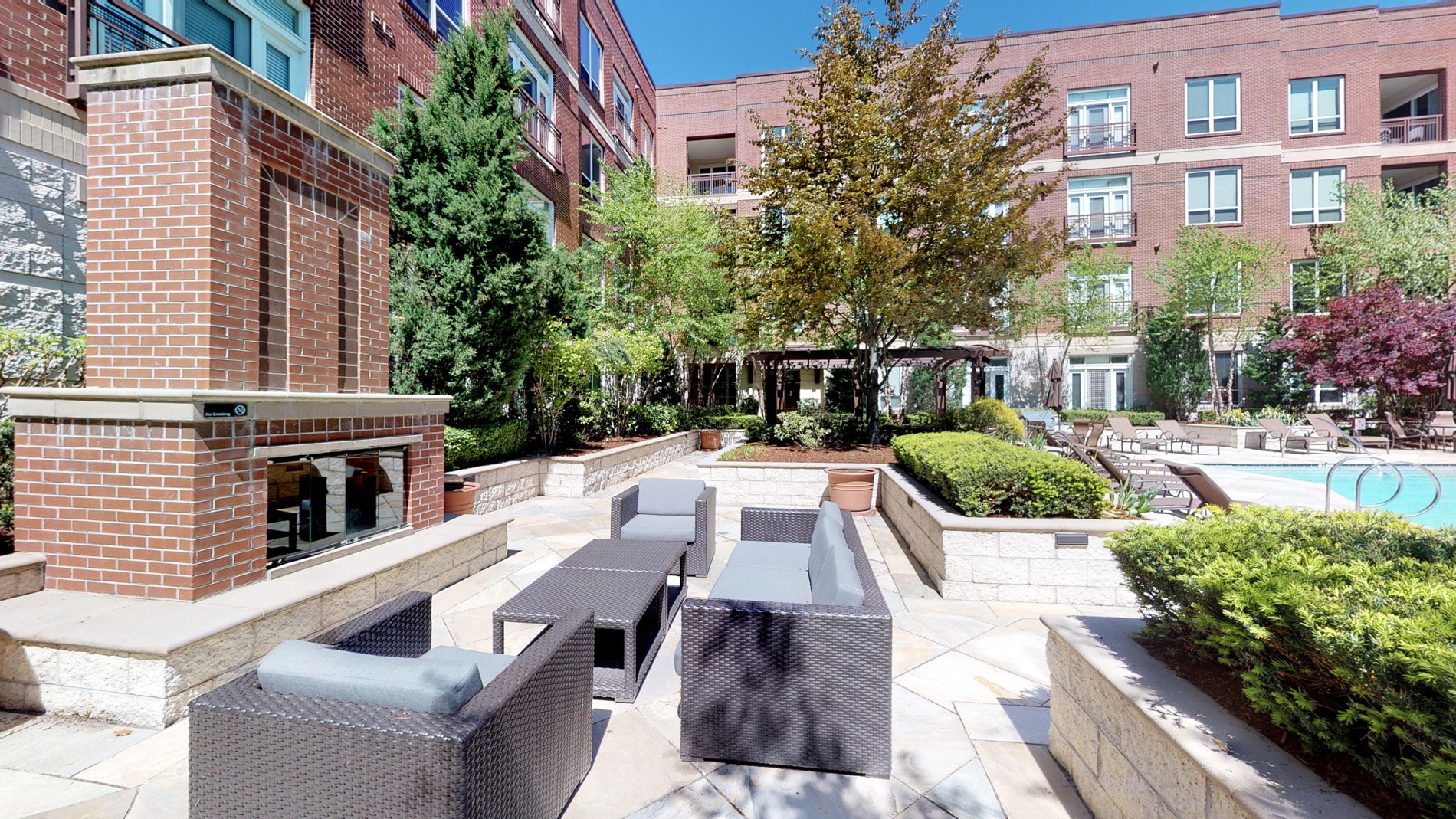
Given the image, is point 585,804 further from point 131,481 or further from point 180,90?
point 180,90

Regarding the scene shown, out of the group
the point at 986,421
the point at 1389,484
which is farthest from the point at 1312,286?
the point at 986,421

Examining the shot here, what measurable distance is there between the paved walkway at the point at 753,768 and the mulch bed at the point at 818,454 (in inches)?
222

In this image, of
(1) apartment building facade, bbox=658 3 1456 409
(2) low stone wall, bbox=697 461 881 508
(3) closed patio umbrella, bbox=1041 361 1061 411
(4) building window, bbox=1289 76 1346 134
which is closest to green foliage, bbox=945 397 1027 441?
(2) low stone wall, bbox=697 461 881 508

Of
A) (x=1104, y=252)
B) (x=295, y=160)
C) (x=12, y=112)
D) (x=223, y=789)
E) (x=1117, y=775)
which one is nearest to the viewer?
(x=223, y=789)

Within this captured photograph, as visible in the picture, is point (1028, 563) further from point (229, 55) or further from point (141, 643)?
point (229, 55)

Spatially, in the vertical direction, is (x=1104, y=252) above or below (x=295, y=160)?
above

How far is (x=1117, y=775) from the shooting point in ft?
7.05

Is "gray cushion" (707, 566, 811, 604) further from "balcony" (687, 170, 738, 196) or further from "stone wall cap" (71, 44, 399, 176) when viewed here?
"balcony" (687, 170, 738, 196)

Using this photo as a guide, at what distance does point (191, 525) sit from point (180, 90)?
2.65 m

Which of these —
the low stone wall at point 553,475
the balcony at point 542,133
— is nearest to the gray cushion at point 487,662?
the low stone wall at point 553,475

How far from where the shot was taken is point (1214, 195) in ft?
70.8

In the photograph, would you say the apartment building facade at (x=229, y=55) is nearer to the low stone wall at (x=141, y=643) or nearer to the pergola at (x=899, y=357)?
Result: the low stone wall at (x=141, y=643)

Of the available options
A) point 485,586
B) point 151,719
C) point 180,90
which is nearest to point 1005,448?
point 485,586

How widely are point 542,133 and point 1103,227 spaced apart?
20946mm
